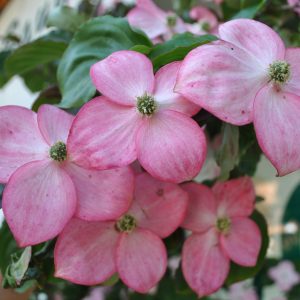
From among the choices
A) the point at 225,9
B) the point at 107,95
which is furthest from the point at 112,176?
the point at 225,9

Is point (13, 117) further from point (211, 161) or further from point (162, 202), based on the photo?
point (211, 161)

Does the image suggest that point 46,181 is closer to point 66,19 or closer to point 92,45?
point 92,45

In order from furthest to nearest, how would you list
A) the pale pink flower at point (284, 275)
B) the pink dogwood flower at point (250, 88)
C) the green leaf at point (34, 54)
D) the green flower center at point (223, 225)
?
the pale pink flower at point (284, 275), the green leaf at point (34, 54), the green flower center at point (223, 225), the pink dogwood flower at point (250, 88)

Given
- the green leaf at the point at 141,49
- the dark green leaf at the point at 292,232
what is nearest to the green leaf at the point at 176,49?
the green leaf at the point at 141,49

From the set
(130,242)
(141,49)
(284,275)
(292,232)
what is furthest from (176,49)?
(292,232)

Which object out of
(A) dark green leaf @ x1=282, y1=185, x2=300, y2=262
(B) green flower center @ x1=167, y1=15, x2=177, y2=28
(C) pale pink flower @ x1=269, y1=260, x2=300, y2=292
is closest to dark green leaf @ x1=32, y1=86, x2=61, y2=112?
(B) green flower center @ x1=167, y1=15, x2=177, y2=28

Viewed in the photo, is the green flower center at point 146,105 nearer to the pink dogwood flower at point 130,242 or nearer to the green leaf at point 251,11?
the pink dogwood flower at point 130,242

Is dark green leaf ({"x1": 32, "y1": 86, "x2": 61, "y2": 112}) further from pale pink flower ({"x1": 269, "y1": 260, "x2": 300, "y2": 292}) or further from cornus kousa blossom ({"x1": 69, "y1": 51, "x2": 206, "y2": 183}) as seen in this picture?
pale pink flower ({"x1": 269, "y1": 260, "x2": 300, "y2": 292})
